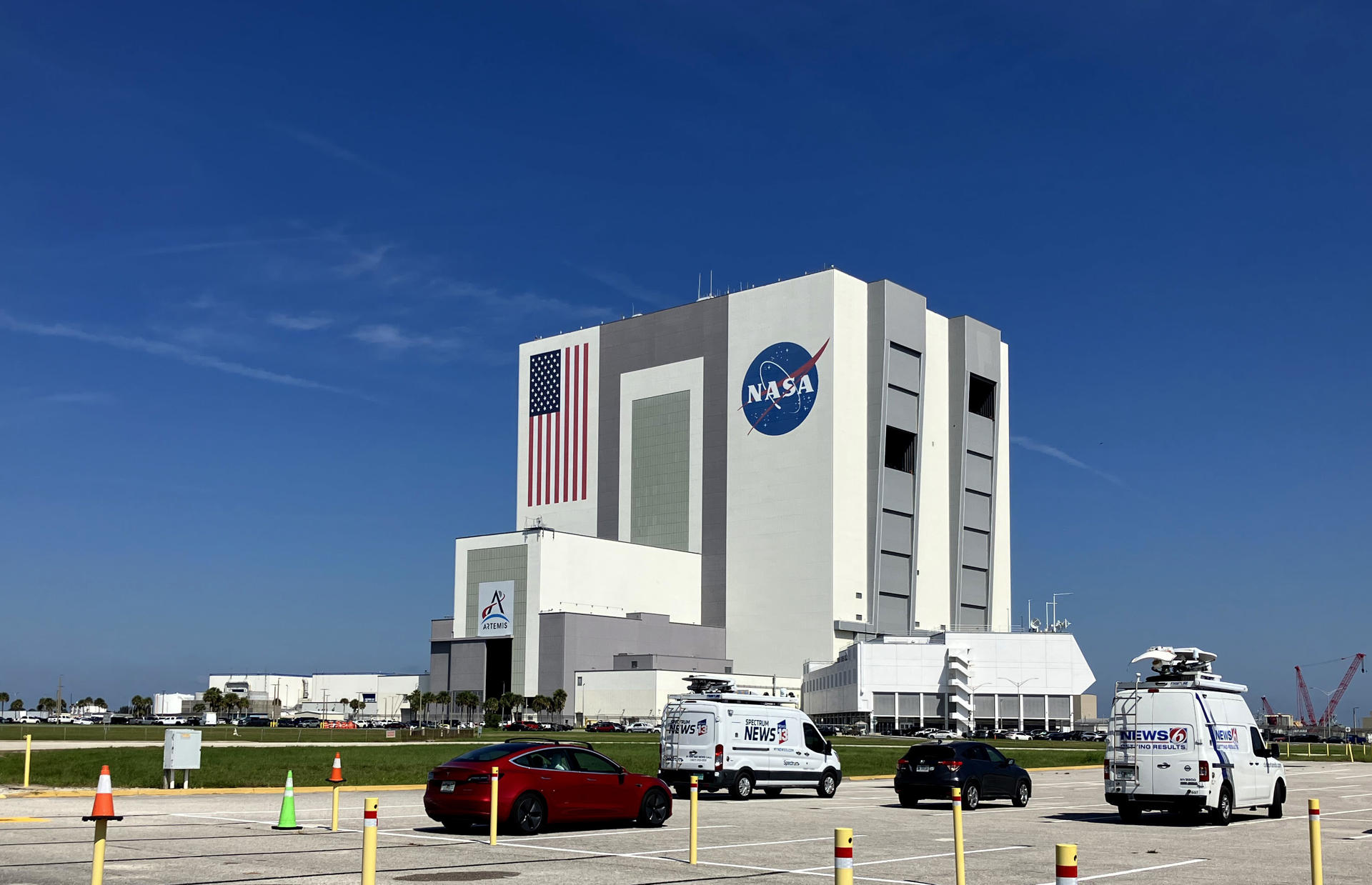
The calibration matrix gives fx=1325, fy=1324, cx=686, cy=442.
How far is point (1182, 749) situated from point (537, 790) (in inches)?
507

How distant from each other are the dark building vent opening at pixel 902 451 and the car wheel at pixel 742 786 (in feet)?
332

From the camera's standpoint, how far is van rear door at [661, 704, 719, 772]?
114ft

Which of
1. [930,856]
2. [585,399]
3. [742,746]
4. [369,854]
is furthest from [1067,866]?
[585,399]

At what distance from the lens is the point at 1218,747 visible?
2653 centimetres

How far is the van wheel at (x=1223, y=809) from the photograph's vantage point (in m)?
26.5

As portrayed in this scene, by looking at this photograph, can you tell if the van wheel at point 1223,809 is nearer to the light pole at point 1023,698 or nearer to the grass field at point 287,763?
the grass field at point 287,763

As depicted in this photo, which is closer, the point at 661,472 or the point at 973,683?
the point at 973,683

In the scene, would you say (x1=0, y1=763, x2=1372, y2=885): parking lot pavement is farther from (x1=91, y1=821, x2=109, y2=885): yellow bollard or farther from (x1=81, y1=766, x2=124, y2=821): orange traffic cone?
(x1=91, y1=821, x2=109, y2=885): yellow bollard

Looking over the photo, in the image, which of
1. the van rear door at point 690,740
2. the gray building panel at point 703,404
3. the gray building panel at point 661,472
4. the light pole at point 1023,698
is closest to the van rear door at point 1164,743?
the van rear door at point 690,740

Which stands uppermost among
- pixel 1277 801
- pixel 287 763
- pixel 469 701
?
pixel 1277 801

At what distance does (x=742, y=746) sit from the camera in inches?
1379

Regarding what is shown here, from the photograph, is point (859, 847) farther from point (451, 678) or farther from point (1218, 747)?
point (451, 678)

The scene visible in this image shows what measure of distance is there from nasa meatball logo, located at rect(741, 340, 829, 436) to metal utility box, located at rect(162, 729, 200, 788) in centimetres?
9892

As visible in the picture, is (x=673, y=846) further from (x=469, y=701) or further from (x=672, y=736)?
(x=469, y=701)
